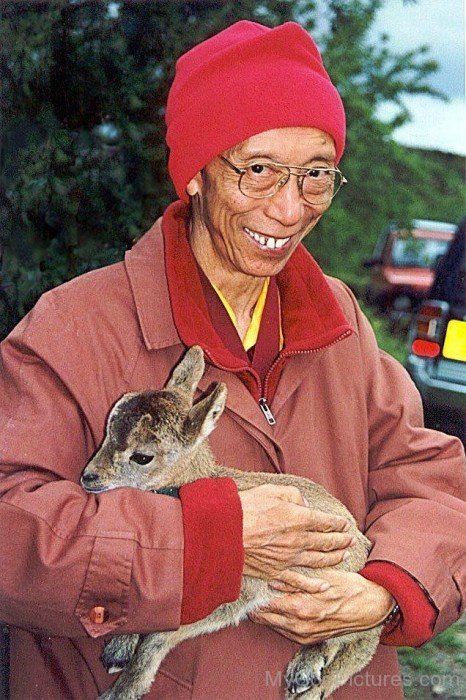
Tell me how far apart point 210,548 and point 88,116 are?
2.08 meters

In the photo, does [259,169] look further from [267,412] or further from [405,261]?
[405,261]

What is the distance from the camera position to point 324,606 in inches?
102

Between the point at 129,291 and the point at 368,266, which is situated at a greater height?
the point at 129,291

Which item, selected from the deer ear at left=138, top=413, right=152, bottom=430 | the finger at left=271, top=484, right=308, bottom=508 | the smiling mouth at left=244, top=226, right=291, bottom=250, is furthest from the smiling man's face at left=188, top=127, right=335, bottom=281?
the finger at left=271, top=484, right=308, bottom=508

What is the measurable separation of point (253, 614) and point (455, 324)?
3488 mm

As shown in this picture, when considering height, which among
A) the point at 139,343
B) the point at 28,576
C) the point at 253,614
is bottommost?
the point at 253,614

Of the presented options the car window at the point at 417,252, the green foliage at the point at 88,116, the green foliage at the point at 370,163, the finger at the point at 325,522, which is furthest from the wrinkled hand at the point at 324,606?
the car window at the point at 417,252

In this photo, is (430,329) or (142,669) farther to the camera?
(430,329)

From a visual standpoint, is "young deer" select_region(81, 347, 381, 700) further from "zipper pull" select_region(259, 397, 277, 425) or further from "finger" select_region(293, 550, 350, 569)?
"zipper pull" select_region(259, 397, 277, 425)

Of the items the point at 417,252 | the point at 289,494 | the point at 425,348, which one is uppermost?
the point at 289,494

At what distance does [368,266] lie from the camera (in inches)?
309

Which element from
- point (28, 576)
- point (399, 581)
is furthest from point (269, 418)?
point (28, 576)

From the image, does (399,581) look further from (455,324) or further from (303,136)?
(455,324)

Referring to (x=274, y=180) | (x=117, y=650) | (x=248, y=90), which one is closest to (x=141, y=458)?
(x=117, y=650)
